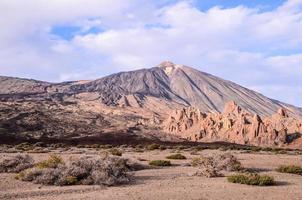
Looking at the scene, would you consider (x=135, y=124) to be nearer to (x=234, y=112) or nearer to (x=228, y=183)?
(x=234, y=112)

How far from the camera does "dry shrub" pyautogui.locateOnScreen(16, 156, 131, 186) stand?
17688 mm

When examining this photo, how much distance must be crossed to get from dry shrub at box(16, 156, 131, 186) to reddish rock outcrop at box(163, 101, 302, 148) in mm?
59894

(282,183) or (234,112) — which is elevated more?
(234,112)

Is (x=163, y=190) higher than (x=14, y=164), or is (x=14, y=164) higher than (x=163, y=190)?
(x=14, y=164)

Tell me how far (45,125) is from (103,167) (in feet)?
250

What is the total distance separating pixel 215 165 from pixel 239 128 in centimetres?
6410

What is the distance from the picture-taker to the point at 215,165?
73.2 feet

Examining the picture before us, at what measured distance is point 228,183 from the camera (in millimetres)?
18266

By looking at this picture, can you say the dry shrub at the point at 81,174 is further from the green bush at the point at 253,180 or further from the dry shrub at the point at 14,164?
the green bush at the point at 253,180

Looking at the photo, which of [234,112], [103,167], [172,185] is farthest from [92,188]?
[234,112]

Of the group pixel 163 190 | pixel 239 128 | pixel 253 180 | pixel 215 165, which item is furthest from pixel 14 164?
pixel 239 128

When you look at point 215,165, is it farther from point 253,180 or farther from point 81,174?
point 81,174

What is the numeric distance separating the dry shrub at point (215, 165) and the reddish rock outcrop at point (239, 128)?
176ft

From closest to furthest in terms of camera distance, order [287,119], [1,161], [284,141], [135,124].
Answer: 1. [1,161]
2. [284,141]
3. [287,119]
4. [135,124]
